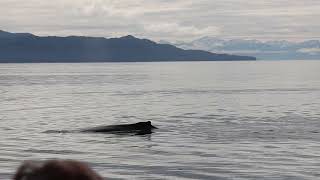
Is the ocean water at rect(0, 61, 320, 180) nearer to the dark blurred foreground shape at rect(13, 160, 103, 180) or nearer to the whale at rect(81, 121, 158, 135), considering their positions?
the whale at rect(81, 121, 158, 135)

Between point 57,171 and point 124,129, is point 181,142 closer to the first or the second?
point 124,129

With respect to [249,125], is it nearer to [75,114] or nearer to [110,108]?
[75,114]

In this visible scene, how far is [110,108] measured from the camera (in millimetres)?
66000

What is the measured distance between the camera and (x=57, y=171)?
2.97 metres

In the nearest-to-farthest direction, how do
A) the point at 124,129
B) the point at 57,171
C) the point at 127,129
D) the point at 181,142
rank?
1. the point at 57,171
2. the point at 181,142
3. the point at 124,129
4. the point at 127,129

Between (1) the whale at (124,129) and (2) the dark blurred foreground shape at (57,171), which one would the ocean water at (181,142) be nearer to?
(1) the whale at (124,129)

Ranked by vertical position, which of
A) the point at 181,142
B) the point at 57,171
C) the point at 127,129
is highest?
the point at 57,171

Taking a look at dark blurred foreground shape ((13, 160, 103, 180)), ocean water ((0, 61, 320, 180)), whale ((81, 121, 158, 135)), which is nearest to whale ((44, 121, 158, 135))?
whale ((81, 121, 158, 135))

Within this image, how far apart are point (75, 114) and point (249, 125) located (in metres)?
19.5

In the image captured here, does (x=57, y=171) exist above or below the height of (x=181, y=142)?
above

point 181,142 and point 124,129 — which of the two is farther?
point 124,129

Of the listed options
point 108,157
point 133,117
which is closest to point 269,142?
point 108,157

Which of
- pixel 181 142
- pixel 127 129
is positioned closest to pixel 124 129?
pixel 127 129

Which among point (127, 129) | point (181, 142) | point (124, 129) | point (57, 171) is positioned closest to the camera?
point (57, 171)
